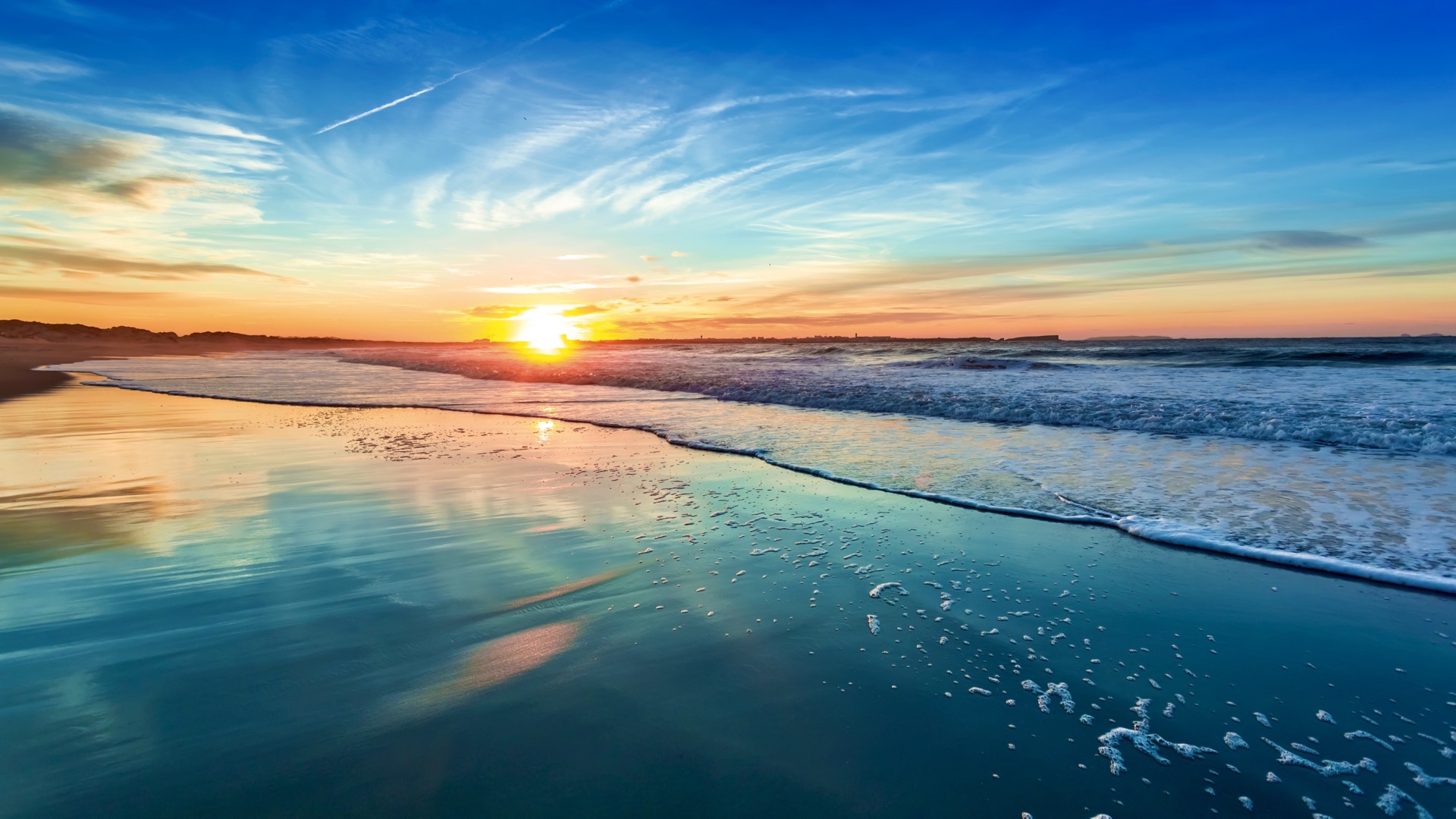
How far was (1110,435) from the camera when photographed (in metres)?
11.6

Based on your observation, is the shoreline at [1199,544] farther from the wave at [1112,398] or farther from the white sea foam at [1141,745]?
the wave at [1112,398]

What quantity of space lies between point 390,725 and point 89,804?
1060 mm

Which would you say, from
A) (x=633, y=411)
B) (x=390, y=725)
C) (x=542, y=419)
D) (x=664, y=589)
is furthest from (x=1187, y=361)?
(x=390, y=725)

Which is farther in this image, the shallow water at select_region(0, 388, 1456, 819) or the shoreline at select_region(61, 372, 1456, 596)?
the shoreline at select_region(61, 372, 1456, 596)

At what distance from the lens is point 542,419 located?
47.0 ft

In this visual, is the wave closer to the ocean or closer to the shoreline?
the ocean

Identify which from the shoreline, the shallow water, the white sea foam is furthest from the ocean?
the white sea foam

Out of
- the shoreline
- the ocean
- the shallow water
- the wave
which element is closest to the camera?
the shallow water

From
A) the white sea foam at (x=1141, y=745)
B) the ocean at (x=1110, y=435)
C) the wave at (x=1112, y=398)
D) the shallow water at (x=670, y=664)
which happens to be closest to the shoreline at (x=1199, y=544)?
the ocean at (x=1110, y=435)

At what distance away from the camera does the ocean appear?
6.24 metres

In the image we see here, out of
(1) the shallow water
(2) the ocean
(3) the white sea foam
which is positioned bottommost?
(3) the white sea foam

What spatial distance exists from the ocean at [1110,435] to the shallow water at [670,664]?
0.92 metres

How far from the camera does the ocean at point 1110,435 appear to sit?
6.24m

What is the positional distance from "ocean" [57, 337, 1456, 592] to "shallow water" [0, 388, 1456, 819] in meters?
0.92
